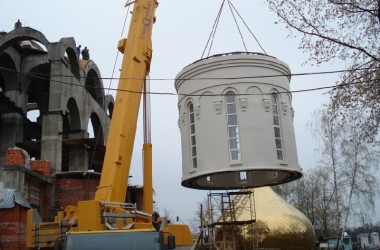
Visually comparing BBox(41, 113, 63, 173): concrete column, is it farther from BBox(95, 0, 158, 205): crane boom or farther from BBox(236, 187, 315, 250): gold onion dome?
BBox(95, 0, 158, 205): crane boom

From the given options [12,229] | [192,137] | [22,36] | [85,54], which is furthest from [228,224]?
[85,54]

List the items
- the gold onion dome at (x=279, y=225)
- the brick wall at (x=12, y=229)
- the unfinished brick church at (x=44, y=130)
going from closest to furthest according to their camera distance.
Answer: the brick wall at (x=12, y=229), the unfinished brick church at (x=44, y=130), the gold onion dome at (x=279, y=225)

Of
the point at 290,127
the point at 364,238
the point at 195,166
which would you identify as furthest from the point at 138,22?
the point at 364,238

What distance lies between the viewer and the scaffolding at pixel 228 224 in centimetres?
2006

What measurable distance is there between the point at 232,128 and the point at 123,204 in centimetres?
624

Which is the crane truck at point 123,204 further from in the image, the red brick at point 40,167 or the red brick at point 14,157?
the red brick at point 40,167

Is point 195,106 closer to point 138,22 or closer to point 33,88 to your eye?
point 138,22

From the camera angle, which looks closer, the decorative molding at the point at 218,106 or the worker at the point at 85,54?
the decorative molding at the point at 218,106

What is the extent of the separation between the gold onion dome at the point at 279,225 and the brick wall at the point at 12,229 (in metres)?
9.81

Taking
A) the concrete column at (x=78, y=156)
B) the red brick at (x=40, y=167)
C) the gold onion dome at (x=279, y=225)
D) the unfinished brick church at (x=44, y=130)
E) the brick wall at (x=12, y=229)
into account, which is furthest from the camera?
the concrete column at (x=78, y=156)

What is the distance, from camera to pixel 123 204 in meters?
11.7

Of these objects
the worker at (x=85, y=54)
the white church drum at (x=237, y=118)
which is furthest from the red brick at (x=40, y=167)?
the worker at (x=85, y=54)

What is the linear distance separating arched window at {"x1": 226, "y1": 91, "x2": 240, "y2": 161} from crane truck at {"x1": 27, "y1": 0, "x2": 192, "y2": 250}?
11.4 feet

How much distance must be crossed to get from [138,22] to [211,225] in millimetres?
9241
